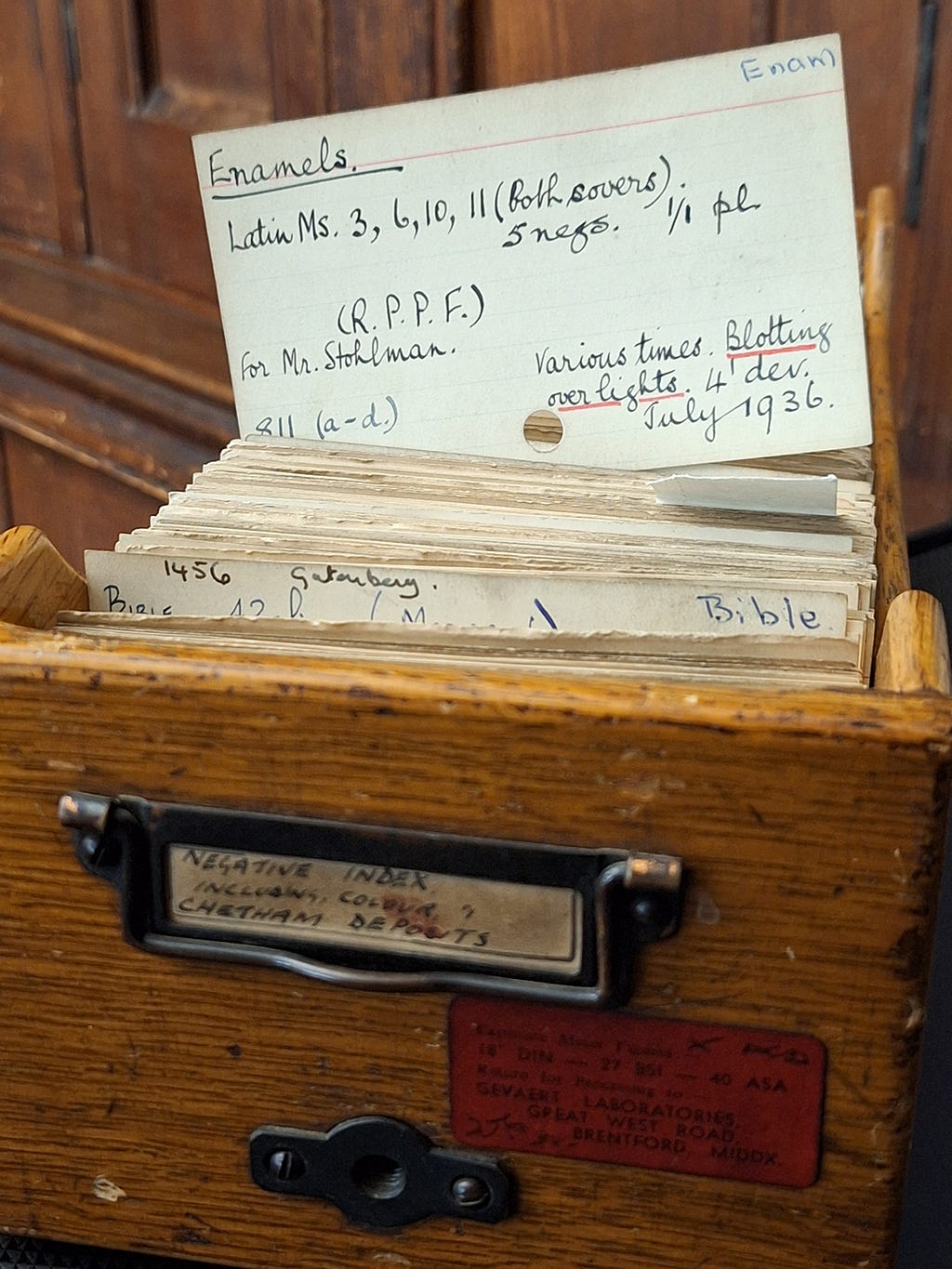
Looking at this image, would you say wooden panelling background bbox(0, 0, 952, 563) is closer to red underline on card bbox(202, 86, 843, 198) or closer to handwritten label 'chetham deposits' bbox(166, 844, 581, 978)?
red underline on card bbox(202, 86, 843, 198)

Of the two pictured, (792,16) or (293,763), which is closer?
(293,763)

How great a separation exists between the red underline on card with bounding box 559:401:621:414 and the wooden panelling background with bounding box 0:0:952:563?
0.45m

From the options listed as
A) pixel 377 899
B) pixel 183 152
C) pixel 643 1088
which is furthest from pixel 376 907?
pixel 183 152

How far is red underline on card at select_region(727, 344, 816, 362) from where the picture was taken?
75cm

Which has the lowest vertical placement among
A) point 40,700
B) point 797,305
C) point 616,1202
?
point 616,1202

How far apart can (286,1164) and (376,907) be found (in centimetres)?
14

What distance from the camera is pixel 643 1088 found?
53cm

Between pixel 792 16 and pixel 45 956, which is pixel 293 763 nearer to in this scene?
pixel 45 956

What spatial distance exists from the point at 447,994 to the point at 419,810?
0.08 meters

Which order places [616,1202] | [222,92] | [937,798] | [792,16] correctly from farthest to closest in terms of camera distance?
[222,92], [792,16], [616,1202], [937,798]

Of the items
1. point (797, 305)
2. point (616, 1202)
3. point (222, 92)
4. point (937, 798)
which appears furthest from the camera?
point (222, 92)

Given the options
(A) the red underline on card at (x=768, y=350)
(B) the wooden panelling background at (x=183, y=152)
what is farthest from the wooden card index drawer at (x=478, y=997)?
(B) the wooden panelling background at (x=183, y=152)

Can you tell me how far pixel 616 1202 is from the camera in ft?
1.83

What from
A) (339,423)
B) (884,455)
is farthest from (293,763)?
(884,455)
